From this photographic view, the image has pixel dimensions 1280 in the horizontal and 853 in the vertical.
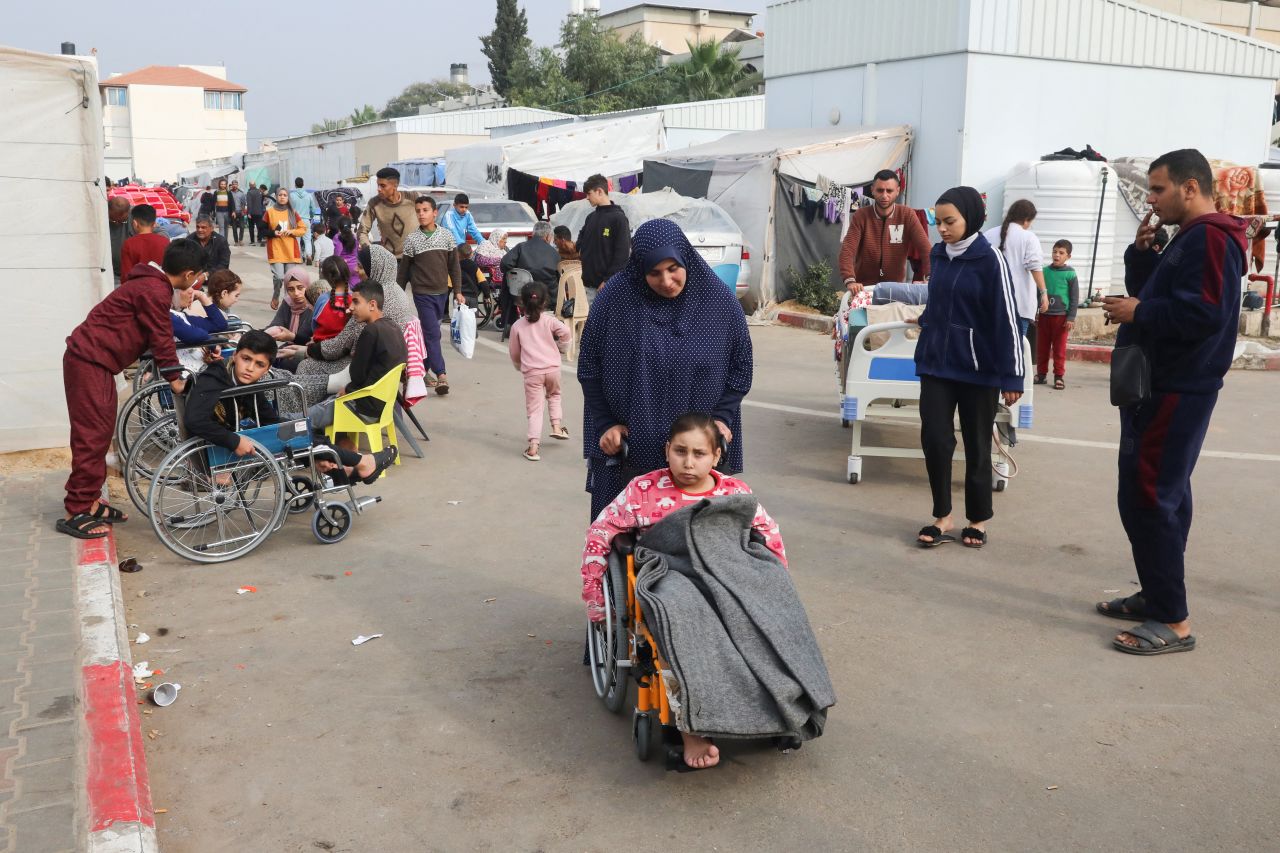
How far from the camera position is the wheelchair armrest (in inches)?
159

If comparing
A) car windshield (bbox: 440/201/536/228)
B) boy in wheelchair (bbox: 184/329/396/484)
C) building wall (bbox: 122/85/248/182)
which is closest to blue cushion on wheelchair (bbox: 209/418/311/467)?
boy in wheelchair (bbox: 184/329/396/484)

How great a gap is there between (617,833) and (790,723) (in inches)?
24.7

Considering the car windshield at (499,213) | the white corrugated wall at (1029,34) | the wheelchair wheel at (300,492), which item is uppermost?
the white corrugated wall at (1029,34)

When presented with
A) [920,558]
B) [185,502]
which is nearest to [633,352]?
[920,558]

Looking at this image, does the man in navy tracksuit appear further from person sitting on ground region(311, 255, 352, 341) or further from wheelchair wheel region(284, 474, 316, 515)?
person sitting on ground region(311, 255, 352, 341)

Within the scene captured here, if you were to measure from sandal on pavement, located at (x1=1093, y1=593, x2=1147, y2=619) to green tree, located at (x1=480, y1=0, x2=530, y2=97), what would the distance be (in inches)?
2758

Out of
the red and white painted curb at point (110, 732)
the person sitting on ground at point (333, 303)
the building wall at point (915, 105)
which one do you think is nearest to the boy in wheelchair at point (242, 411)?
the red and white painted curb at point (110, 732)

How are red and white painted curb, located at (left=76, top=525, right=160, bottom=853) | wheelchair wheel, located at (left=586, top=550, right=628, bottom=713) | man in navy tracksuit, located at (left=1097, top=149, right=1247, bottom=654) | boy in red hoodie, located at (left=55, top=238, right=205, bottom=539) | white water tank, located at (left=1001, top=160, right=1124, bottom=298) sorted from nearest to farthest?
red and white painted curb, located at (left=76, top=525, right=160, bottom=853) < wheelchair wheel, located at (left=586, top=550, right=628, bottom=713) < man in navy tracksuit, located at (left=1097, top=149, right=1247, bottom=654) < boy in red hoodie, located at (left=55, top=238, right=205, bottom=539) < white water tank, located at (left=1001, top=160, right=1124, bottom=298)

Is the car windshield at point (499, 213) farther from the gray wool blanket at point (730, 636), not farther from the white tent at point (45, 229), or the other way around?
the gray wool blanket at point (730, 636)

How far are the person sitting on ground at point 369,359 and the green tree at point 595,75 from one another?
1875 inches

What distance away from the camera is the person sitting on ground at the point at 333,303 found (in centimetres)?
826

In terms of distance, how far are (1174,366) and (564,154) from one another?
23171mm

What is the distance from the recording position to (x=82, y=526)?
20.4ft

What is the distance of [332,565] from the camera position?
6.14 m
